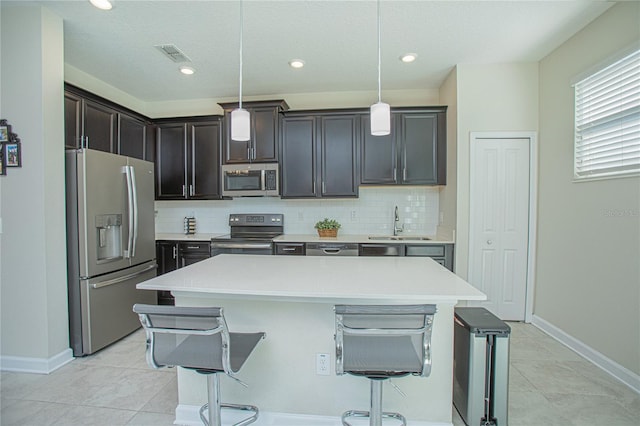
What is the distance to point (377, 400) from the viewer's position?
1.44 m

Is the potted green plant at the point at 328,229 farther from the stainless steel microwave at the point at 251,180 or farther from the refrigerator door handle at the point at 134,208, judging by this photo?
the refrigerator door handle at the point at 134,208

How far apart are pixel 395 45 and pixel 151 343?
3.09 metres

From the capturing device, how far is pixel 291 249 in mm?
3627

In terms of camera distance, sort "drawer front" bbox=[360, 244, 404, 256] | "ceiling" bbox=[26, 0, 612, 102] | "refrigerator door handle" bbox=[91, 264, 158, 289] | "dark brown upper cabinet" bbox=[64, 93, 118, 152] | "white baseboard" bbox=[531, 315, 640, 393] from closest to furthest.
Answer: "white baseboard" bbox=[531, 315, 640, 393] → "ceiling" bbox=[26, 0, 612, 102] → "refrigerator door handle" bbox=[91, 264, 158, 289] → "dark brown upper cabinet" bbox=[64, 93, 118, 152] → "drawer front" bbox=[360, 244, 404, 256]

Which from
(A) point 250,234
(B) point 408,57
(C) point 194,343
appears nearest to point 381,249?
(A) point 250,234

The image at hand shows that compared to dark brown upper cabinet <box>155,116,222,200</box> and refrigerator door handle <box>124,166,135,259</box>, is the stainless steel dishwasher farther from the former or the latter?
refrigerator door handle <box>124,166,135,259</box>

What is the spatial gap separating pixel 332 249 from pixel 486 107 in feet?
7.79

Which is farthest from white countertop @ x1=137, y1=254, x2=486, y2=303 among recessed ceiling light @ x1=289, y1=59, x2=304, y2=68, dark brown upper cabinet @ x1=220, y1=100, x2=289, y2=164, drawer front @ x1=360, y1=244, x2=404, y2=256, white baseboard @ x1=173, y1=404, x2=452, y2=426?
recessed ceiling light @ x1=289, y1=59, x2=304, y2=68

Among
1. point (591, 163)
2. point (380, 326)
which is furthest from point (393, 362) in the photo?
point (591, 163)

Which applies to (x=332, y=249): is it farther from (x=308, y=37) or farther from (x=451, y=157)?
(x=308, y=37)

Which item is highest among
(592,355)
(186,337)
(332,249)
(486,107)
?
(486,107)

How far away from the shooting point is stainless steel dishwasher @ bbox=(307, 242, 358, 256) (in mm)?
3523

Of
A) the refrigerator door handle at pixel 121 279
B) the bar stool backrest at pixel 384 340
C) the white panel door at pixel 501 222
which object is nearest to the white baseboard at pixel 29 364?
the refrigerator door handle at pixel 121 279

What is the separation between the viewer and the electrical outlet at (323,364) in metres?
1.77
